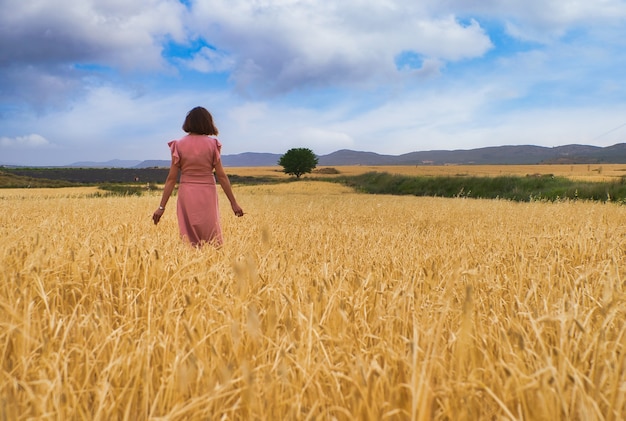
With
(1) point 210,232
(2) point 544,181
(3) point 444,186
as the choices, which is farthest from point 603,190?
(1) point 210,232

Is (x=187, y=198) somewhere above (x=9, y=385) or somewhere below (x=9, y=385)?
above

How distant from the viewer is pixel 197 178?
601 cm

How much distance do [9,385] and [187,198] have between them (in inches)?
174

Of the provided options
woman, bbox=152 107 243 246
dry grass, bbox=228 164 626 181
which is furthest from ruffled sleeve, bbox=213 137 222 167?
dry grass, bbox=228 164 626 181

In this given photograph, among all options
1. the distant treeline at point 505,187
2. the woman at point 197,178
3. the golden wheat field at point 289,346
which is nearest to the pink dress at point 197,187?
the woman at point 197,178

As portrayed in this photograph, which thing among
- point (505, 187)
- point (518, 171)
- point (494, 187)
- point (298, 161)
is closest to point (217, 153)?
point (505, 187)

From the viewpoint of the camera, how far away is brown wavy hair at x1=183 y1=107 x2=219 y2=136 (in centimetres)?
581

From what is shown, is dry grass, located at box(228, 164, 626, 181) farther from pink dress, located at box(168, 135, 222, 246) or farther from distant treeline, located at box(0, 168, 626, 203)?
pink dress, located at box(168, 135, 222, 246)

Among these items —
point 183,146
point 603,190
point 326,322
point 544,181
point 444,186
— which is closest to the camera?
point 326,322

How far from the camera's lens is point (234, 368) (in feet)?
5.93

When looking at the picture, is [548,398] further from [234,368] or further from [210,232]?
[210,232]

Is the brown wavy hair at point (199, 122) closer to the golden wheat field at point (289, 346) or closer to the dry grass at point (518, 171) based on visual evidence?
the golden wheat field at point (289, 346)

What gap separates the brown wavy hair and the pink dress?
3.2 inches

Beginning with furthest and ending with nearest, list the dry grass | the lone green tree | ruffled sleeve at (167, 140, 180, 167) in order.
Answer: the lone green tree < the dry grass < ruffled sleeve at (167, 140, 180, 167)
